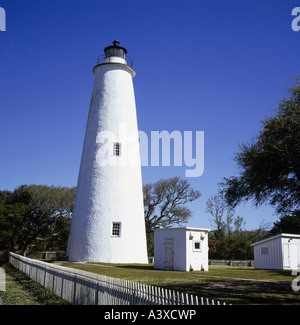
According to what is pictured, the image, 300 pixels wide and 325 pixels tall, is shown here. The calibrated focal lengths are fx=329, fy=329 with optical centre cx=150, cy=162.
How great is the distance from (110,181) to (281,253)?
13.1 metres

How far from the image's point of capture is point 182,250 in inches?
776

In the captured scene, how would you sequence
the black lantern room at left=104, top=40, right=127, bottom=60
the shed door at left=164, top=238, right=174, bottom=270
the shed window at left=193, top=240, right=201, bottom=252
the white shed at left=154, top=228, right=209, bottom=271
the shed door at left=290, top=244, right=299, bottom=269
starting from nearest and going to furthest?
the white shed at left=154, top=228, right=209, bottom=271, the shed window at left=193, top=240, right=201, bottom=252, the shed door at left=164, top=238, right=174, bottom=270, the shed door at left=290, top=244, right=299, bottom=269, the black lantern room at left=104, top=40, right=127, bottom=60

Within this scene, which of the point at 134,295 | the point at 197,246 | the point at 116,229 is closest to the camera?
the point at 134,295

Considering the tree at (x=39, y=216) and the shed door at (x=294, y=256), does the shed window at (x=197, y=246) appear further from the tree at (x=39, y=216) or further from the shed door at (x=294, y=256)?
the tree at (x=39, y=216)

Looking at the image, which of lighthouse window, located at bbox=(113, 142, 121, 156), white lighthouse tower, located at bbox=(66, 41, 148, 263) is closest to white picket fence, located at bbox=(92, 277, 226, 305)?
white lighthouse tower, located at bbox=(66, 41, 148, 263)

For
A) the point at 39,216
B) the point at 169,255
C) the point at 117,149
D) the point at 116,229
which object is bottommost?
the point at 169,255

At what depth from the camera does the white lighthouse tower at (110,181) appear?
24.0m

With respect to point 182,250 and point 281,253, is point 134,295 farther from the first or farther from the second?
point 281,253

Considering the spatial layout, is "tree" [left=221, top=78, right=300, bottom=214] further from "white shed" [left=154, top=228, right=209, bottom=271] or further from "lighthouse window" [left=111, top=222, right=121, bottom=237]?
"lighthouse window" [left=111, top=222, right=121, bottom=237]

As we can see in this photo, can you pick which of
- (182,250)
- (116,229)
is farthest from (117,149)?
(182,250)

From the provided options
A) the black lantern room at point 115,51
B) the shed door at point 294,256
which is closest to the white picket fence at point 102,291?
the shed door at point 294,256

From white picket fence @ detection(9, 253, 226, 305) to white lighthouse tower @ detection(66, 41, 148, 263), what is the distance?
10.1m

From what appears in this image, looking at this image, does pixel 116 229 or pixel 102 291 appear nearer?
pixel 102 291

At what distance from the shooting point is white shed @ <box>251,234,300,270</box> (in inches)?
888
